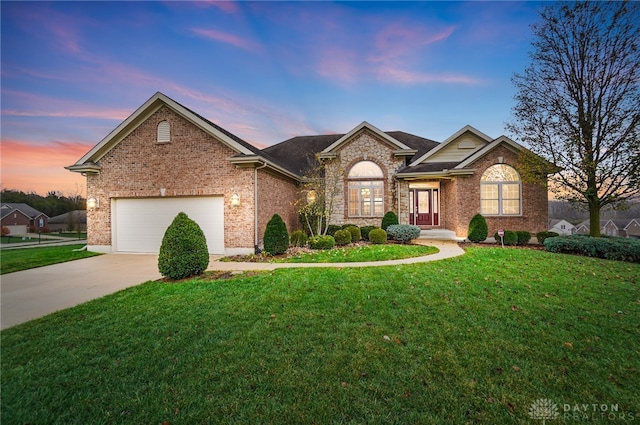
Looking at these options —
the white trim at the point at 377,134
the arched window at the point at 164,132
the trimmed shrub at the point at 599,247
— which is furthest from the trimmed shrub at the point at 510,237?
the arched window at the point at 164,132

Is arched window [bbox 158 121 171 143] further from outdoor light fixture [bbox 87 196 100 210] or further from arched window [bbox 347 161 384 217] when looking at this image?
arched window [bbox 347 161 384 217]

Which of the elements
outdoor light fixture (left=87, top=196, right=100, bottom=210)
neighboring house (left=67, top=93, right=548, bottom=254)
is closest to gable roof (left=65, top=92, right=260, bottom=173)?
neighboring house (left=67, top=93, right=548, bottom=254)

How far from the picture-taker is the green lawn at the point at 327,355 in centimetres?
223

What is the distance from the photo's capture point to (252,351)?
3.12 m

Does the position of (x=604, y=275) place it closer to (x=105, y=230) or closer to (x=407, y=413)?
(x=407, y=413)

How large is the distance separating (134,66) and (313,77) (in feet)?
27.2

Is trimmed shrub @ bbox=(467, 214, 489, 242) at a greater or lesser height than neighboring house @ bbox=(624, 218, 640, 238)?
greater

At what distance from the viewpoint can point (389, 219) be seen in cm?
1350

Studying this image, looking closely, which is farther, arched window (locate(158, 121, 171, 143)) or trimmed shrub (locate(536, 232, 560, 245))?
trimmed shrub (locate(536, 232, 560, 245))

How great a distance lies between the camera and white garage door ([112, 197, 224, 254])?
10.7 meters

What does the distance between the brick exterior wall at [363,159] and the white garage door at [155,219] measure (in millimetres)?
6513

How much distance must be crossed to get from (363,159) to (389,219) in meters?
3.82

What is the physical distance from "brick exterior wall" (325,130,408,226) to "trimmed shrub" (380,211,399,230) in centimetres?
94

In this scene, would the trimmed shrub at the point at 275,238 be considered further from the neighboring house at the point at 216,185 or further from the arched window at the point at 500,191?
the arched window at the point at 500,191
